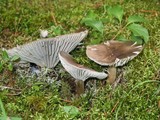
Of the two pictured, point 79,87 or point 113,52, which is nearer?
point 113,52

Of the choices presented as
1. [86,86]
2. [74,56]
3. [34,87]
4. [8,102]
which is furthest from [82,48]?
[8,102]

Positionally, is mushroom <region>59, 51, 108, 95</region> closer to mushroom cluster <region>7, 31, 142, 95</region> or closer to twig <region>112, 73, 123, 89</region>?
mushroom cluster <region>7, 31, 142, 95</region>

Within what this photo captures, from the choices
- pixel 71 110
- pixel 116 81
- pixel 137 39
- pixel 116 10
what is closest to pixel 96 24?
pixel 116 10

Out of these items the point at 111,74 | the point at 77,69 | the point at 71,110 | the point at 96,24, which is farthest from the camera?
the point at 96,24

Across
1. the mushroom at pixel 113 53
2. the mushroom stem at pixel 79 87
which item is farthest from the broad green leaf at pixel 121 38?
the mushroom stem at pixel 79 87

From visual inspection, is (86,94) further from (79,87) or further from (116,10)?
(116,10)

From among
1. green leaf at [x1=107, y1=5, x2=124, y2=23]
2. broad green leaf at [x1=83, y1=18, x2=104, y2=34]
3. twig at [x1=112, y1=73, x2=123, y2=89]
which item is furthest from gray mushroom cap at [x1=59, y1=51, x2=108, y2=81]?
green leaf at [x1=107, y1=5, x2=124, y2=23]

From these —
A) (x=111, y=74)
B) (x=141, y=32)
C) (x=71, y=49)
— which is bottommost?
(x=111, y=74)
